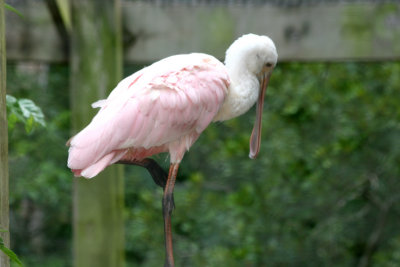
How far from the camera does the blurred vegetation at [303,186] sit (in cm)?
387

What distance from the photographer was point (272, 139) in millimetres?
3832

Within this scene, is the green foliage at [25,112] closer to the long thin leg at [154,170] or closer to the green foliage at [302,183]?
the long thin leg at [154,170]

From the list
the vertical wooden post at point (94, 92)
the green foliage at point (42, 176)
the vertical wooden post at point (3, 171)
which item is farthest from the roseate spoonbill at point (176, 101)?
the green foliage at point (42, 176)

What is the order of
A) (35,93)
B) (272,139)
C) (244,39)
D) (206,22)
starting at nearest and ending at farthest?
1. (244,39)
2. (206,22)
3. (272,139)
4. (35,93)

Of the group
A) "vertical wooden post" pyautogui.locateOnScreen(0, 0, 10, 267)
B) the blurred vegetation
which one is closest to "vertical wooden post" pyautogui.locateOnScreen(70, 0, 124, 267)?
"vertical wooden post" pyautogui.locateOnScreen(0, 0, 10, 267)

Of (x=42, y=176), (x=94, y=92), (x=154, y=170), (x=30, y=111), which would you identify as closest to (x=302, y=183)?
(x=42, y=176)

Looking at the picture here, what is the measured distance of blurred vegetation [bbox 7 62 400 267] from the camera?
12.7 feet

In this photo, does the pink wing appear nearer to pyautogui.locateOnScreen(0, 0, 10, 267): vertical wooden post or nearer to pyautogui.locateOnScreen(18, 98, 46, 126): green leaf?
pyautogui.locateOnScreen(18, 98, 46, 126): green leaf

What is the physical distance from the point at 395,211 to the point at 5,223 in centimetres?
308

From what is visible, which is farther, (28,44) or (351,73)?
(351,73)

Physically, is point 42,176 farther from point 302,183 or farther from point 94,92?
point 94,92

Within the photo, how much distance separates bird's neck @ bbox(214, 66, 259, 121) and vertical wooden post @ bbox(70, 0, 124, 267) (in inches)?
31.5

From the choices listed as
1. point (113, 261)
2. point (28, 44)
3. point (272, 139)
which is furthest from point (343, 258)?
point (28, 44)

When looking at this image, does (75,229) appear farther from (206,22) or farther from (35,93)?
(35,93)
